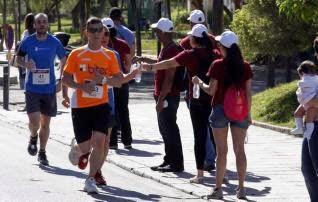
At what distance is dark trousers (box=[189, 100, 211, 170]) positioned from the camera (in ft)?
38.7

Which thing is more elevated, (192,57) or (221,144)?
(192,57)

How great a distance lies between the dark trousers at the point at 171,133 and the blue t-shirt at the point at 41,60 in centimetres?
178

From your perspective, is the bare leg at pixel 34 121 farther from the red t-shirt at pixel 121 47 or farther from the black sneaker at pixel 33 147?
the red t-shirt at pixel 121 47

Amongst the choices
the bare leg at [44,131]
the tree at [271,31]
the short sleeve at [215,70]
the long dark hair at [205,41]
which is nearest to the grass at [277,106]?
the tree at [271,31]

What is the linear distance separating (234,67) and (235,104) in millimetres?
414

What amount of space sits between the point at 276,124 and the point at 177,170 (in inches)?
213

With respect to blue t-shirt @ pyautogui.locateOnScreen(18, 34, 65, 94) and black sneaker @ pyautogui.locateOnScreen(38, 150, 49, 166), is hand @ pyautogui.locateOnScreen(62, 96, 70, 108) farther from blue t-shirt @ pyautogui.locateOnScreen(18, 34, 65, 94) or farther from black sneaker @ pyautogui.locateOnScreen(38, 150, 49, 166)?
black sneaker @ pyautogui.locateOnScreen(38, 150, 49, 166)

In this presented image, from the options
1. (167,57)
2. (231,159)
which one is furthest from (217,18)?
(167,57)

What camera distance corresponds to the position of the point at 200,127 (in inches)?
464

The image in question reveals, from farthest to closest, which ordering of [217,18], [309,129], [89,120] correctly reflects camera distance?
1. [217,18]
2. [89,120]
3. [309,129]

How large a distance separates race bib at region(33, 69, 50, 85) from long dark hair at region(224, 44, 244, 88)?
3.85 meters

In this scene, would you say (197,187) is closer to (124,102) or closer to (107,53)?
(107,53)

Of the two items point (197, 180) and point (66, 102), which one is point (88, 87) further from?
point (197, 180)

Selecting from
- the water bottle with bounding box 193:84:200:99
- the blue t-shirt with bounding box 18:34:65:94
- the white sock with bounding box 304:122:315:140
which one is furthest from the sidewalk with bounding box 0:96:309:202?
the white sock with bounding box 304:122:315:140
